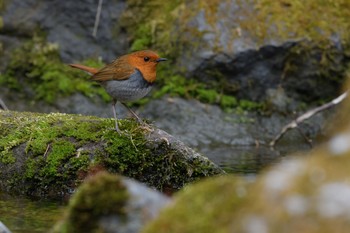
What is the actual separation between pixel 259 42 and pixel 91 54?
2.64 m

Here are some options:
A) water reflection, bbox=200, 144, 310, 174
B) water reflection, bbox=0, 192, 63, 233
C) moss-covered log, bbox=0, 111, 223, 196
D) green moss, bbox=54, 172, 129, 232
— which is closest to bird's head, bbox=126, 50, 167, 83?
moss-covered log, bbox=0, 111, 223, 196

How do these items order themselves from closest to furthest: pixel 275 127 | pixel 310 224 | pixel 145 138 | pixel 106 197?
→ pixel 310 224
pixel 106 197
pixel 145 138
pixel 275 127

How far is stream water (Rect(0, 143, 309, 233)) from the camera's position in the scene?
5359 mm

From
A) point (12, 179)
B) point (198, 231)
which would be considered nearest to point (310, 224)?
point (198, 231)

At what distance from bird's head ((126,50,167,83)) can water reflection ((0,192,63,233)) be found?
5.62ft

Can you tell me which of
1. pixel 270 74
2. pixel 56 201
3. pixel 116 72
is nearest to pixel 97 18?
pixel 270 74

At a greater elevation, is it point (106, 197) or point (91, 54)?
point (106, 197)

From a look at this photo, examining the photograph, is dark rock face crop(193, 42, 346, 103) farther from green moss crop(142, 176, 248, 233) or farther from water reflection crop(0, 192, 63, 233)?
green moss crop(142, 176, 248, 233)

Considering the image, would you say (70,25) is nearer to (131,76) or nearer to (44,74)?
(44,74)

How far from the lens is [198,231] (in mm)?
3041

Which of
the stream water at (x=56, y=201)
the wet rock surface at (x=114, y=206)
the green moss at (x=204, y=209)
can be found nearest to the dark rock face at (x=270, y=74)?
the stream water at (x=56, y=201)

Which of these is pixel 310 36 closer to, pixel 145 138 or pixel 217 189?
pixel 145 138

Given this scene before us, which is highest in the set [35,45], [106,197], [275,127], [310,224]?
[310,224]

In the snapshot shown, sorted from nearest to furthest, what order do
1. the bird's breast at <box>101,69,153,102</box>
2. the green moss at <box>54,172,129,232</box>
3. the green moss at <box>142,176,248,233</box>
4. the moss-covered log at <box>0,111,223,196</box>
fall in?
the green moss at <box>142,176,248,233</box>, the green moss at <box>54,172,129,232</box>, the moss-covered log at <box>0,111,223,196</box>, the bird's breast at <box>101,69,153,102</box>
